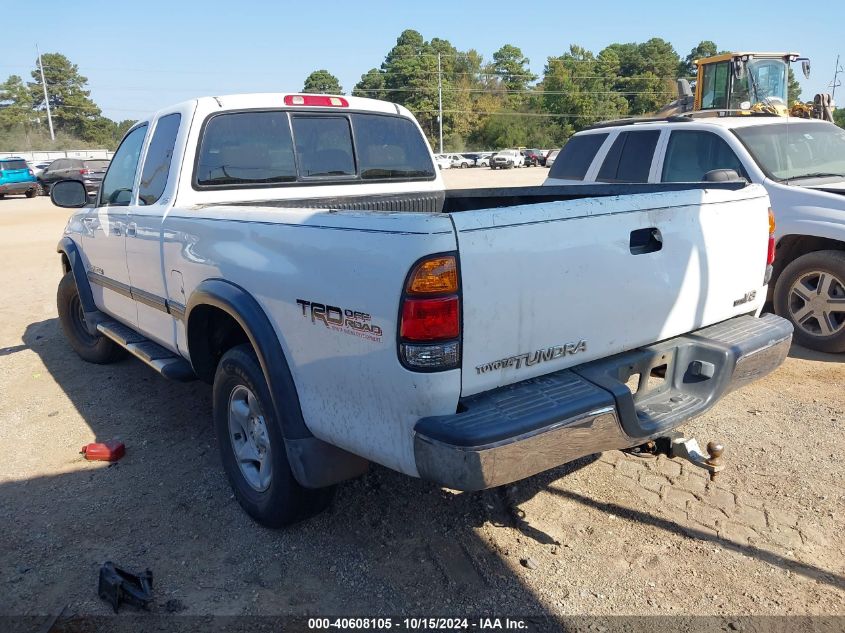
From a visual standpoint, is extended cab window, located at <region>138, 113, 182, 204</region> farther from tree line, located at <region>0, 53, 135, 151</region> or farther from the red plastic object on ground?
tree line, located at <region>0, 53, 135, 151</region>

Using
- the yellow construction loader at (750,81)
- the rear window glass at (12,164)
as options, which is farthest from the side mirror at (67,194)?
the rear window glass at (12,164)

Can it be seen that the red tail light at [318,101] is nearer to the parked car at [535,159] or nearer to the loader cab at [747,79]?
the loader cab at [747,79]

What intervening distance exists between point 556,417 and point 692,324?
1.12m

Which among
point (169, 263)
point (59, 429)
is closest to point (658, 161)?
point (169, 263)

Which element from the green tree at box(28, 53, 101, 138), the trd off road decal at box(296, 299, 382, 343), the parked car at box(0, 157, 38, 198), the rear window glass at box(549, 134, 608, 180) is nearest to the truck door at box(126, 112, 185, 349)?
the trd off road decal at box(296, 299, 382, 343)

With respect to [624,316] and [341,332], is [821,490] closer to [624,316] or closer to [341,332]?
[624,316]

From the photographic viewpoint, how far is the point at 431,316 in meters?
2.14

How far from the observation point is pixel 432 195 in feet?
15.4

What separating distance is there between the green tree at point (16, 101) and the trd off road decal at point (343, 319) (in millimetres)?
95953

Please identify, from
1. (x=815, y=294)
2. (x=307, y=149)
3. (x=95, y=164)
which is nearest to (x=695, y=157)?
(x=815, y=294)

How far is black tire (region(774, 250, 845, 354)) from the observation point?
538cm

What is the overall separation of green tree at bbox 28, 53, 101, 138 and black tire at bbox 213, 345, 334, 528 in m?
102

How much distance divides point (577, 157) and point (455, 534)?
567 cm

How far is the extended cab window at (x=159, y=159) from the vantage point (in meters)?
3.96
